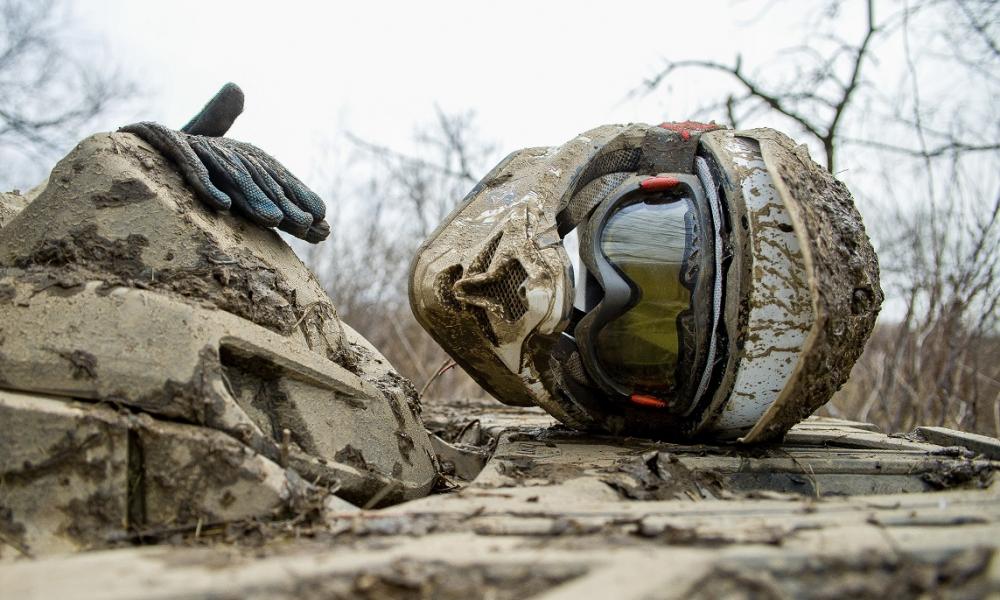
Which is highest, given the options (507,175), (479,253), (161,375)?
(507,175)

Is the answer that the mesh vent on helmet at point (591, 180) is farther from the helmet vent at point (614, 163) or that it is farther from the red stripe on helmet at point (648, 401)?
the red stripe on helmet at point (648, 401)

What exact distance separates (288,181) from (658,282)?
1.24 m

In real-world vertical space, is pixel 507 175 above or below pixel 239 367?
above

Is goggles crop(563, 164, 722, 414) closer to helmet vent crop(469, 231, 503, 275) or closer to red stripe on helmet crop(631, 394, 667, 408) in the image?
red stripe on helmet crop(631, 394, 667, 408)

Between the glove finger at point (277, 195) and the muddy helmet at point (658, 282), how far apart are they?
415 millimetres

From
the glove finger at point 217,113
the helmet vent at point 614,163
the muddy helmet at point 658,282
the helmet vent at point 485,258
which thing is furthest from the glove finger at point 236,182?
the helmet vent at point 614,163

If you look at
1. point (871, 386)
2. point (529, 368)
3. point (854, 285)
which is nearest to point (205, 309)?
point (529, 368)

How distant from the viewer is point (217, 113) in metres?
2.93

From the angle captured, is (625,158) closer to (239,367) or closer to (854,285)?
(854,285)

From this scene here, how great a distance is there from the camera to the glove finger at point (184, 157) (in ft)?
8.21

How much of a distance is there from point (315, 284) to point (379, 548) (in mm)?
1507

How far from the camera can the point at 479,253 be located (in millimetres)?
2611

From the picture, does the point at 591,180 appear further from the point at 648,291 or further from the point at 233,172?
the point at 233,172

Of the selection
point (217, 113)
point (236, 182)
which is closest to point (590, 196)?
point (236, 182)
